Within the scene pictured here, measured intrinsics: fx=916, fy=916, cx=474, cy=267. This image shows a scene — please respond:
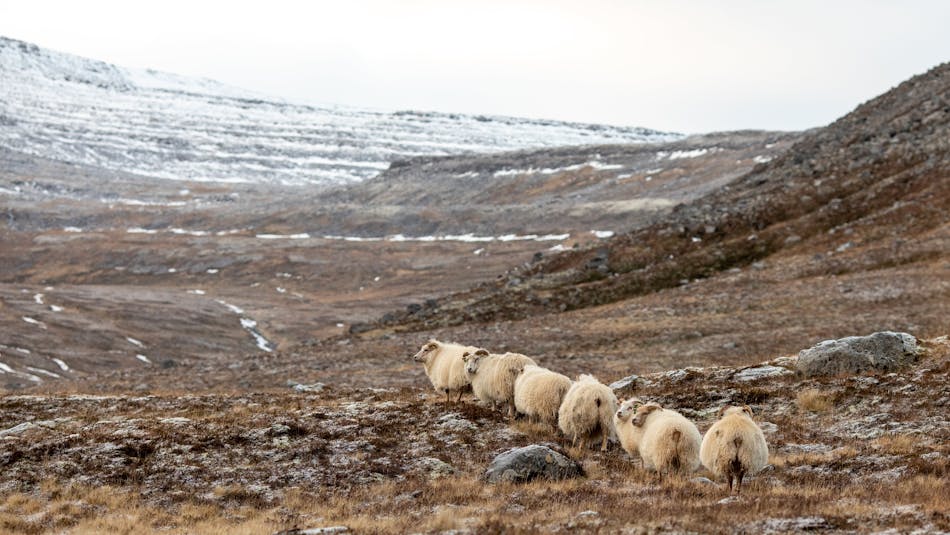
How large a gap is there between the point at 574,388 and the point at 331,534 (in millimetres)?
6902

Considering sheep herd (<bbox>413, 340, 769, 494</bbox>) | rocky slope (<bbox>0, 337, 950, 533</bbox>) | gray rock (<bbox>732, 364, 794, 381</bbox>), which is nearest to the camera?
rocky slope (<bbox>0, 337, 950, 533</bbox>)

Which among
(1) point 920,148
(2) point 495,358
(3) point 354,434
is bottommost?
(3) point 354,434

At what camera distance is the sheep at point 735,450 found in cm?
1316

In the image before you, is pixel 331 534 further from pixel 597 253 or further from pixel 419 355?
pixel 597 253

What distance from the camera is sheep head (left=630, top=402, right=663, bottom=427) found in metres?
15.3

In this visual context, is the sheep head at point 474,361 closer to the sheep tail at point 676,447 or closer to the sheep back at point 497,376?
the sheep back at point 497,376

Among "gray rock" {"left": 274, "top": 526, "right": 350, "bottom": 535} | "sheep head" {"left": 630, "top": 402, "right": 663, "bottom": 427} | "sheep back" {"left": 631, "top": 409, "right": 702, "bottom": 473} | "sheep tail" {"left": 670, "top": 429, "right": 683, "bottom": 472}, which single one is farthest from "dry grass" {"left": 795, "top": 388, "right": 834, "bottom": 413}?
"gray rock" {"left": 274, "top": 526, "right": 350, "bottom": 535}

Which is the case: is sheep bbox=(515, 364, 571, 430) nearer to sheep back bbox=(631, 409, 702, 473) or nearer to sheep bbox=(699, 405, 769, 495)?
sheep back bbox=(631, 409, 702, 473)

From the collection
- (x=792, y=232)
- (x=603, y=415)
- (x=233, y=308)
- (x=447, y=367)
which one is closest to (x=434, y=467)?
(x=603, y=415)

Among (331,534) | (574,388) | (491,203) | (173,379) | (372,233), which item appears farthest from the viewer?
(491,203)

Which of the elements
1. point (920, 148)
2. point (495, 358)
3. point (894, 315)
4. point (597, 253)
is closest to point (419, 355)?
point (495, 358)

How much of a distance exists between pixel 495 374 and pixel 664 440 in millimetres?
6542

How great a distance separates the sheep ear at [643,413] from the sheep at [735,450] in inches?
72.2

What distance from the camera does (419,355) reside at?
79.5ft
